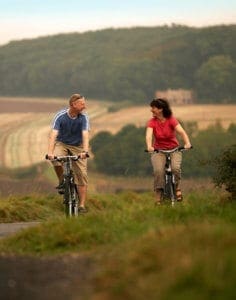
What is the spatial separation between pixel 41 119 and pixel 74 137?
91273 millimetres

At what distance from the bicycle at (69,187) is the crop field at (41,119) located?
221 feet

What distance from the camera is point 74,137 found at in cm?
1441

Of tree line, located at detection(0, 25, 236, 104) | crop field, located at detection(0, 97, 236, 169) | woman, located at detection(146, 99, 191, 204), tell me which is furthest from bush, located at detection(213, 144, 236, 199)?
tree line, located at detection(0, 25, 236, 104)

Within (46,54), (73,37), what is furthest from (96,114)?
(73,37)

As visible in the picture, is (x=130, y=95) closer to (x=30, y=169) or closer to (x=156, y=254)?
(x=30, y=169)

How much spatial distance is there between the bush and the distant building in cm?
9687

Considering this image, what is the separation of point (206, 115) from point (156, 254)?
91514 millimetres

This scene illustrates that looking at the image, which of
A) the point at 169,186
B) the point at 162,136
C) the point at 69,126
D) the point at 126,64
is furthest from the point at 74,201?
the point at 126,64

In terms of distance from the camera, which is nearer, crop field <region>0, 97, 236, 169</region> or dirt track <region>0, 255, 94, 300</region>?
dirt track <region>0, 255, 94, 300</region>

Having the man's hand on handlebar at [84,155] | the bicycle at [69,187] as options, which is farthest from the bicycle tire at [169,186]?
the bicycle at [69,187]

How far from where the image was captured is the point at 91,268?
8.18 meters

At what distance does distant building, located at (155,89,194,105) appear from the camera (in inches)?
4392

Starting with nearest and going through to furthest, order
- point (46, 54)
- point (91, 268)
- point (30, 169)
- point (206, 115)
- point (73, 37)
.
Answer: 1. point (91, 268)
2. point (30, 169)
3. point (206, 115)
4. point (46, 54)
5. point (73, 37)

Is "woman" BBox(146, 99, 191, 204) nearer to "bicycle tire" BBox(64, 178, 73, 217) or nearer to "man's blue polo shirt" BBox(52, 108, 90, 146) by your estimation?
"man's blue polo shirt" BBox(52, 108, 90, 146)
